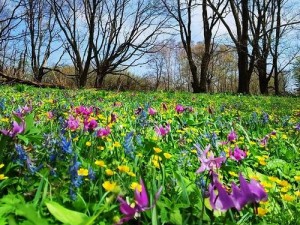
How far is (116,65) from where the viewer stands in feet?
73.7

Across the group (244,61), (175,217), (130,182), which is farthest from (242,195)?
(244,61)

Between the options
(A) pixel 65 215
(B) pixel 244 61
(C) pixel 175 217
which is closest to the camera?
(A) pixel 65 215

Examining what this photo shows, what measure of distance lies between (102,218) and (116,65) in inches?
850

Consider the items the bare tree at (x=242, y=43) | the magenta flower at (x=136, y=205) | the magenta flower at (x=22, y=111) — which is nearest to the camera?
the magenta flower at (x=136, y=205)

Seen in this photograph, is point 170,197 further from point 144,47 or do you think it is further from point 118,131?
point 144,47

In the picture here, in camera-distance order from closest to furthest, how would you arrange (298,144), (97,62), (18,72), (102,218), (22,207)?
(22,207) → (102,218) → (298,144) → (18,72) → (97,62)

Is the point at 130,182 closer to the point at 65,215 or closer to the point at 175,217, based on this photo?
the point at 175,217

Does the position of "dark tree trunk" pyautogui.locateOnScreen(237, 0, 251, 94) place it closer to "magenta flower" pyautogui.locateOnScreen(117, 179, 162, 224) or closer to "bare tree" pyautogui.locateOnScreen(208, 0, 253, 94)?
"bare tree" pyautogui.locateOnScreen(208, 0, 253, 94)

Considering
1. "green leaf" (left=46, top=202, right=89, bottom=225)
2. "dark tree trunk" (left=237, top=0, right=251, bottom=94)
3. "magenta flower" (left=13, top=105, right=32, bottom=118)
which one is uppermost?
"dark tree trunk" (left=237, top=0, right=251, bottom=94)

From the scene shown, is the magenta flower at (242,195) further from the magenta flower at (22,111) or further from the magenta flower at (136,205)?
the magenta flower at (22,111)

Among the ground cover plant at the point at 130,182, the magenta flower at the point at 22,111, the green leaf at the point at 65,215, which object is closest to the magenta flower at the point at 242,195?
the ground cover plant at the point at 130,182

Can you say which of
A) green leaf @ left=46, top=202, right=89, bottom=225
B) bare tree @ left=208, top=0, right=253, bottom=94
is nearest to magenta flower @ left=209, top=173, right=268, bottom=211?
green leaf @ left=46, top=202, right=89, bottom=225

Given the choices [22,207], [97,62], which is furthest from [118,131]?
[97,62]

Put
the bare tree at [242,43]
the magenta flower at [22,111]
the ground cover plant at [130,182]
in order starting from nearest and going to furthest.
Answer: the ground cover plant at [130,182] → the magenta flower at [22,111] → the bare tree at [242,43]
